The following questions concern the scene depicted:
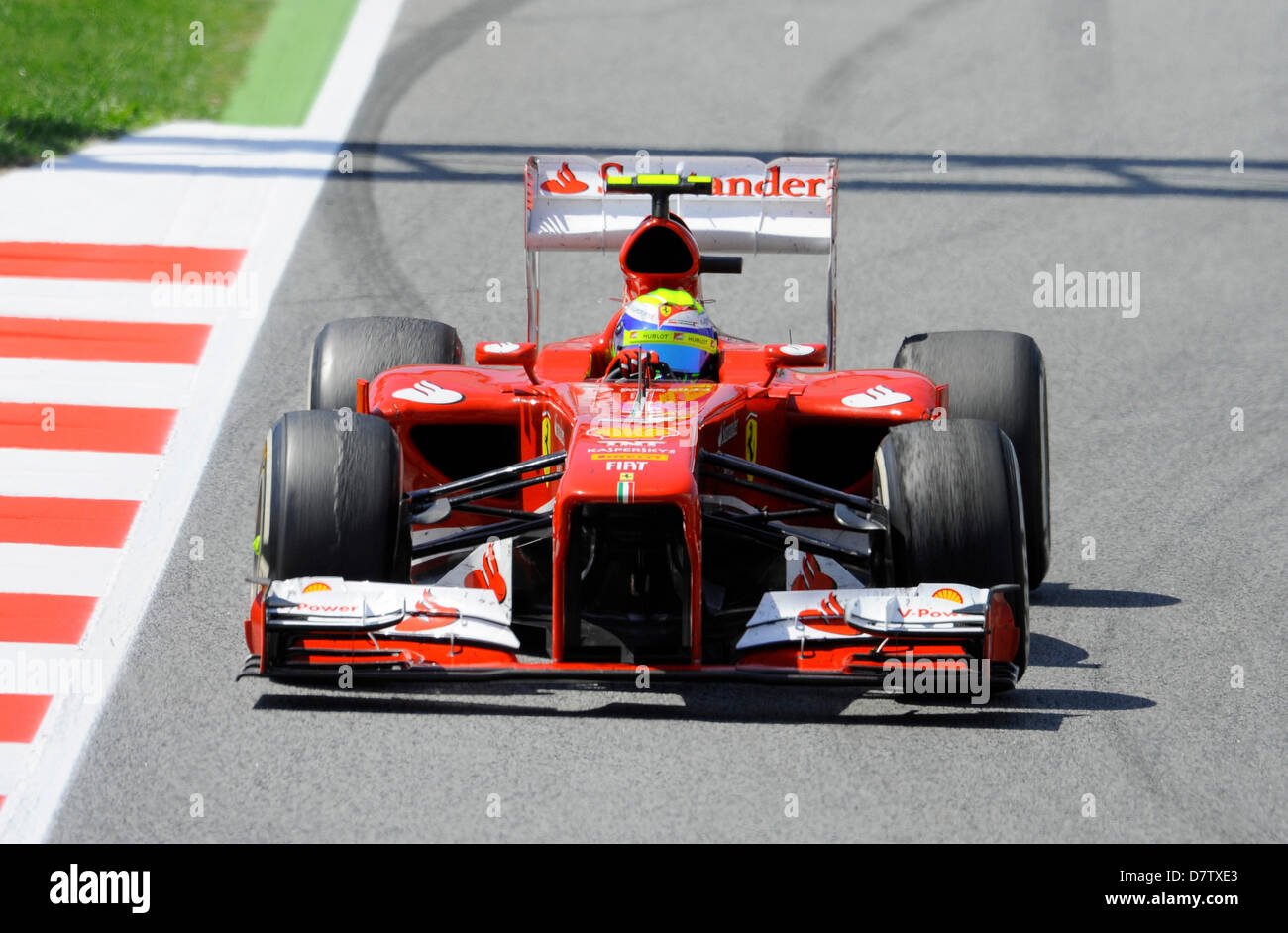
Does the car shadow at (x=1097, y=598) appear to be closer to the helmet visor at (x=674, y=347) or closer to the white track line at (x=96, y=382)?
the helmet visor at (x=674, y=347)

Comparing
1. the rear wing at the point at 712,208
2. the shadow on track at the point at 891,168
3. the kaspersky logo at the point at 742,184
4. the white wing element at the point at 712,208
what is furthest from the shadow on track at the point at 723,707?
the shadow on track at the point at 891,168

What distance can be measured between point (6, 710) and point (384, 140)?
8.25 meters

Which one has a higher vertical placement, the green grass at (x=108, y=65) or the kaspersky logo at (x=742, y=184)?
the green grass at (x=108, y=65)

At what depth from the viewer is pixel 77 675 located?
8.30 metres

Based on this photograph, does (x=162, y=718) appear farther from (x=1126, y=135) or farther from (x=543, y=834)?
(x=1126, y=135)

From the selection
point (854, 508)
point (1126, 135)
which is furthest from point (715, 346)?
point (1126, 135)

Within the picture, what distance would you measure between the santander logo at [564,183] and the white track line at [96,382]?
8.55ft

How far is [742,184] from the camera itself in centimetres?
1002

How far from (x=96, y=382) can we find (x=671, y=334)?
401cm

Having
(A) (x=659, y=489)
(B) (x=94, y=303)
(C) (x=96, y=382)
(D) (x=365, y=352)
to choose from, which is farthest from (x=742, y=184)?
(B) (x=94, y=303)

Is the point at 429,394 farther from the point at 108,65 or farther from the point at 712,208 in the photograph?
the point at 108,65

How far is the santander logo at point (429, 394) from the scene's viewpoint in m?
8.91

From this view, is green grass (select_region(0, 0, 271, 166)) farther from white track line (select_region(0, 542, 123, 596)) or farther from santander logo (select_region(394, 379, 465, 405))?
santander logo (select_region(394, 379, 465, 405))

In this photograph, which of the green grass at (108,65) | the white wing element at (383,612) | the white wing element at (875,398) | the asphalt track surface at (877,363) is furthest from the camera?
the green grass at (108,65)
